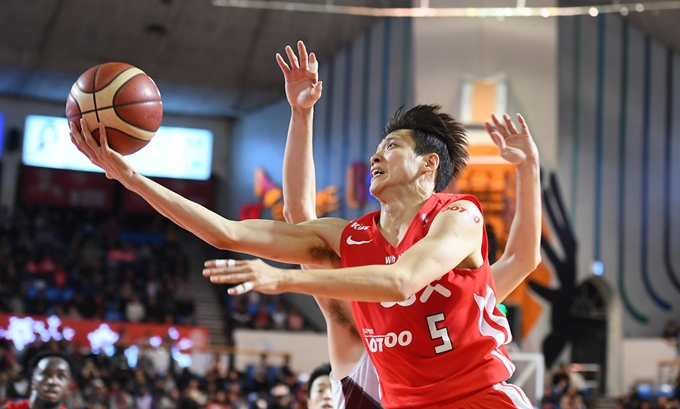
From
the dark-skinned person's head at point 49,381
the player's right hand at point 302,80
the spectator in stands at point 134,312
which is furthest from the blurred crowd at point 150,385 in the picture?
the player's right hand at point 302,80

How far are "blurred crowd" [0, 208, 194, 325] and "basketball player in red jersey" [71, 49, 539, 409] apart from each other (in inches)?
694

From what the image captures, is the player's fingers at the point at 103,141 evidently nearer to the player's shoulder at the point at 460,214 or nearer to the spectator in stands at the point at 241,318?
the player's shoulder at the point at 460,214

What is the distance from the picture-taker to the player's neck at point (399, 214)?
11.4 feet

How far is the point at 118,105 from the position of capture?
3686 mm

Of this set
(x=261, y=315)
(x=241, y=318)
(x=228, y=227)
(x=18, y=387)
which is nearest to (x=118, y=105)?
(x=228, y=227)

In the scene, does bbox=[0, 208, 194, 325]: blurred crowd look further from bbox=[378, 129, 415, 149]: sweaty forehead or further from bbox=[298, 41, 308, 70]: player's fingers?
bbox=[378, 129, 415, 149]: sweaty forehead

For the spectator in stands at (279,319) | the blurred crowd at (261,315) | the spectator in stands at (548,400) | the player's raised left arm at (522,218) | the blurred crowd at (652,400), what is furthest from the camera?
the spectator in stands at (279,319)

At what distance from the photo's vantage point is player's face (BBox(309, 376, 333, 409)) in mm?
5930

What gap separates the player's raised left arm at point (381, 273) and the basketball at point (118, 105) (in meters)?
1.23

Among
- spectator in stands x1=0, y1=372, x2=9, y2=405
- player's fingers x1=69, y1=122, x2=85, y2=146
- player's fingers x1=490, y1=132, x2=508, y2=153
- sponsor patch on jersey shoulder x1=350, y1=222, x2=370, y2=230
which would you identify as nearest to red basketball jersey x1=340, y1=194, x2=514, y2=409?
sponsor patch on jersey shoulder x1=350, y1=222, x2=370, y2=230

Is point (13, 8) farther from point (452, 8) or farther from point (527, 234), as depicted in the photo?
point (527, 234)

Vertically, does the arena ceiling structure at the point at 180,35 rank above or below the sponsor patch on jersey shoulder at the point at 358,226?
above

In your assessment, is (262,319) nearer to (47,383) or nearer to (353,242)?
(47,383)

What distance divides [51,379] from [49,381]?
24 mm
